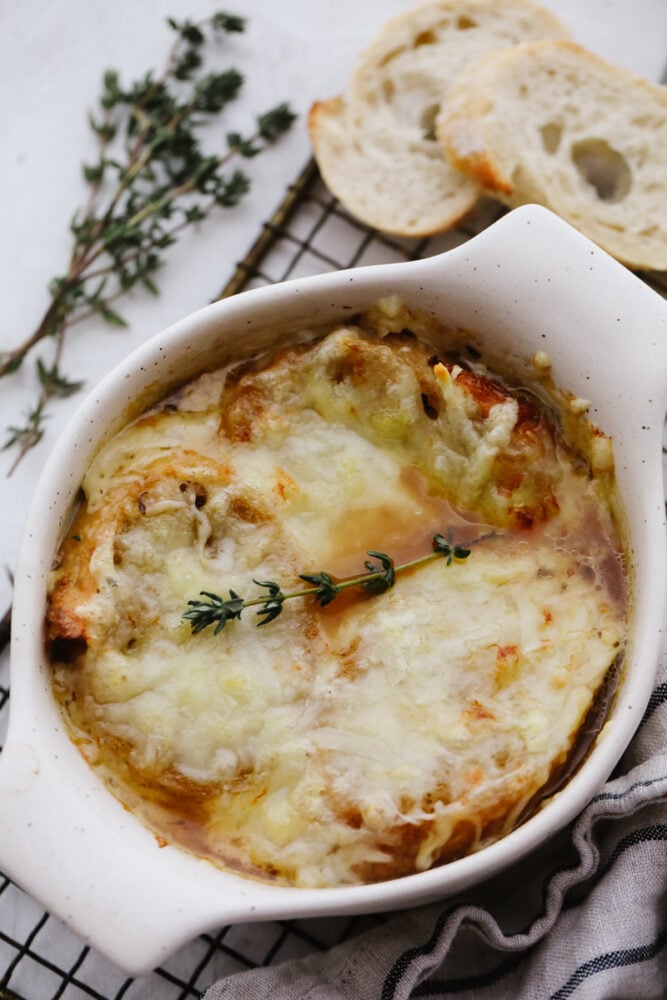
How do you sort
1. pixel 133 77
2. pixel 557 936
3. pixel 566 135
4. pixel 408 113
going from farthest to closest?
1. pixel 133 77
2. pixel 408 113
3. pixel 566 135
4. pixel 557 936

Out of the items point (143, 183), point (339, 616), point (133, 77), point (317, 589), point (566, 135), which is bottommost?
point (339, 616)

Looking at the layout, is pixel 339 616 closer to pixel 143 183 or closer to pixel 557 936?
pixel 557 936

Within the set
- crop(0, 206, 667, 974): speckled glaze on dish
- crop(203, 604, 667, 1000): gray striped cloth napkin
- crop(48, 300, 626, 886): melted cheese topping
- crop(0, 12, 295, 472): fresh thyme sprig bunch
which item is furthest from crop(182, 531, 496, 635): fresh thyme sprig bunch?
crop(0, 12, 295, 472): fresh thyme sprig bunch

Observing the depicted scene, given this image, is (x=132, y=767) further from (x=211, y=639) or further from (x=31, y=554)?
(x=31, y=554)

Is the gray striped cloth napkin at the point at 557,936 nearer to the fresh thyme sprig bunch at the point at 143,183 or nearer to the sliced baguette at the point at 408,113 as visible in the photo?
the sliced baguette at the point at 408,113

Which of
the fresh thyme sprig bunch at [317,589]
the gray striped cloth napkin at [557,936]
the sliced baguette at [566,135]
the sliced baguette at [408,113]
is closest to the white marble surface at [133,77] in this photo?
the sliced baguette at [408,113]

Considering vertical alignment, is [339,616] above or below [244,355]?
below

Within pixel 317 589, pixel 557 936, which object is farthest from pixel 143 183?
pixel 557 936
